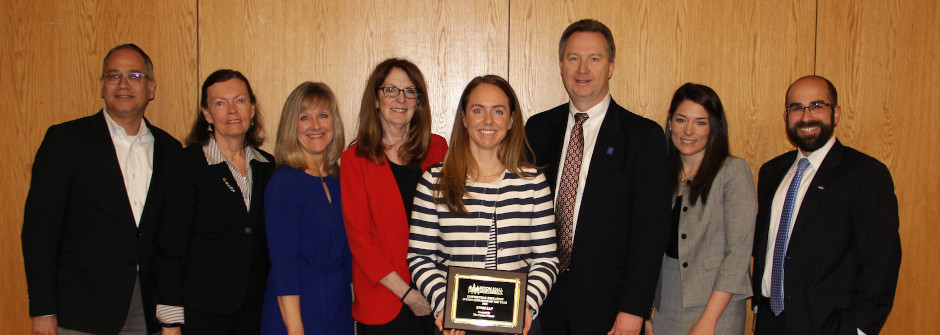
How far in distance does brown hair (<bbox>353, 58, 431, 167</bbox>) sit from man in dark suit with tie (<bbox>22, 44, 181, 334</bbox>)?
3.01ft

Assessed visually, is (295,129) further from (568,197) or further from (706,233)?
(706,233)

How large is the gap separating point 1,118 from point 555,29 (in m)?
3.42

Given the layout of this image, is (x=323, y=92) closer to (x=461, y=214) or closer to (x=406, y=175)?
(x=406, y=175)

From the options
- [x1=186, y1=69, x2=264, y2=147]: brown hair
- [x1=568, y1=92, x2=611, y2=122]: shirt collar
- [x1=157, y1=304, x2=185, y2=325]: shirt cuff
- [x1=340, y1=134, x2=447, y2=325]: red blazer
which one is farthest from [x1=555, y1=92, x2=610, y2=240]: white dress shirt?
[x1=157, y1=304, x2=185, y2=325]: shirt cuff

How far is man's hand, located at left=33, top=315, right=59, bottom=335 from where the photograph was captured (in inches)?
105

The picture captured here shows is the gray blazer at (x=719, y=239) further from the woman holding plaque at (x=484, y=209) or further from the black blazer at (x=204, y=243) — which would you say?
the black blazer at (x=204, y=243)

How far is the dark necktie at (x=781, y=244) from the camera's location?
109 inches

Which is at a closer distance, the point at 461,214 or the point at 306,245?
the point at 461,214

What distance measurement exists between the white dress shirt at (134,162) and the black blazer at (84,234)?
0.05 m

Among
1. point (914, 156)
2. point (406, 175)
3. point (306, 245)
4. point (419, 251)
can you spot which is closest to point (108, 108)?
point (306, 245)

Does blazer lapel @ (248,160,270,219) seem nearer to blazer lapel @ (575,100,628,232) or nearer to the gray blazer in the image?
blazer lapel @ (575,100,628,232)

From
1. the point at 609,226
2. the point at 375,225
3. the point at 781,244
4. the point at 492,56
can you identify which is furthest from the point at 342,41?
the point at 781,244

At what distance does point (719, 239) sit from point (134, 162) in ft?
9.10

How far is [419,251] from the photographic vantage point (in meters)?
2.31
